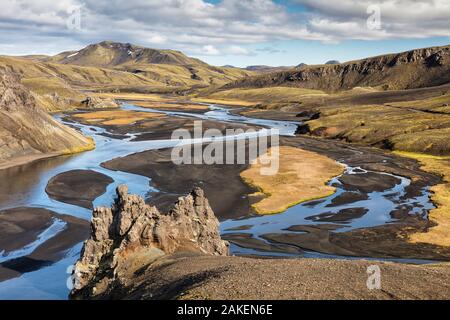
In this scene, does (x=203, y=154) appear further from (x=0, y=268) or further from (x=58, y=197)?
(x=0, y=268)

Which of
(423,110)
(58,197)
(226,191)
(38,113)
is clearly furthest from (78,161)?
(423,110)

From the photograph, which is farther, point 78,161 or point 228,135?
point 228,135

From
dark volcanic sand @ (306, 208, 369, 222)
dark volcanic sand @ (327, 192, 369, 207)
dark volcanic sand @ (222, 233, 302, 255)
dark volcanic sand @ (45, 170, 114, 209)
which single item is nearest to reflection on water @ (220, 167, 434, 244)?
dark volcanic sand @ (306, 208, 369, 222)

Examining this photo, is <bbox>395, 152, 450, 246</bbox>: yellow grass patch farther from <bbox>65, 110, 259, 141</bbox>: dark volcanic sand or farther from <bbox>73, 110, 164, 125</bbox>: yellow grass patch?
<bbox>73, 110, 164, 125</bbox>: yellow grass patch

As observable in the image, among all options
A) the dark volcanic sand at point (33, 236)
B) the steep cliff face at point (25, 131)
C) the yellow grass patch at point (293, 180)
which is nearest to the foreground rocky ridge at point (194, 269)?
the dark volcanic sand at point (33, 236)

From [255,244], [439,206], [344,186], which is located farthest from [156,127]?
[255,244]
